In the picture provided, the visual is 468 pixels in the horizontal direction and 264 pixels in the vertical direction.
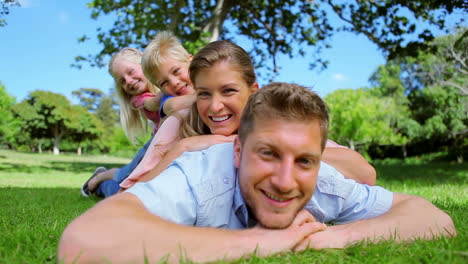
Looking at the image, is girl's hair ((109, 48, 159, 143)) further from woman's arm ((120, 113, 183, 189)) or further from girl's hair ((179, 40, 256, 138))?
girl's hair ((179, 40, 256, 138))

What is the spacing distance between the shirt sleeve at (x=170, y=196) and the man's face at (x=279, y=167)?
366 millimetres

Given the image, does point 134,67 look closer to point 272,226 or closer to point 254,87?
point 254,87

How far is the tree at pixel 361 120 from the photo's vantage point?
40.2 meters

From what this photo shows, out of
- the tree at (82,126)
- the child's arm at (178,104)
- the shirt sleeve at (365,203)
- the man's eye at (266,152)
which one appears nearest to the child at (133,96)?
the child's arm at (178,104)

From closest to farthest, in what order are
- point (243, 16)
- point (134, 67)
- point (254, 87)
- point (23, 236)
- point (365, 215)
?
point (23, 236)
point (365, 215)
point (254, 87)
point (134, 67)
point (243, 16)

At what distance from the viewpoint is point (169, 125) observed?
3988 millimetres

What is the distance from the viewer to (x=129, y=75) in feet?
17.8

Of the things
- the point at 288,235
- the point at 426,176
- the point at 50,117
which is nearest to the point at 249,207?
the point at 288,235

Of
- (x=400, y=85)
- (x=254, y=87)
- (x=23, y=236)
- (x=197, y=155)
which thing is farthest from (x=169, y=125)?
(x=400, y=85)

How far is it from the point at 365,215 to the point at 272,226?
3.23 ft

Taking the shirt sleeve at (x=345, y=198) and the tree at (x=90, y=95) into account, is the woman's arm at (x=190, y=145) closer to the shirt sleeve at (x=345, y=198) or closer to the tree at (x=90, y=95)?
the shirt sleeve at (x=345, y=198)

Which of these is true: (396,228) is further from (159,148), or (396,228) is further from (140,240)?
(159,148)

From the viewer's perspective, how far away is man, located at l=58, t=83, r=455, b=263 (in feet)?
6.28

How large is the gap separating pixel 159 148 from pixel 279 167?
2.02 metres
